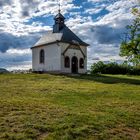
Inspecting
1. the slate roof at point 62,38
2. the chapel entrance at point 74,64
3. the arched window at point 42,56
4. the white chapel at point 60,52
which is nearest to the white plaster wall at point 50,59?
the white chapel at point 60,52

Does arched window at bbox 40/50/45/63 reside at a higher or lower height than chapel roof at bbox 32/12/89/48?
lower

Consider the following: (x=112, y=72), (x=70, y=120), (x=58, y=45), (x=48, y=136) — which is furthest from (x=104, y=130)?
(x=112, y=72)

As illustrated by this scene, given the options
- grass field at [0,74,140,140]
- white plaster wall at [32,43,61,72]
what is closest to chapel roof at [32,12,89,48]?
white plaster wall at [32,43,61,72]

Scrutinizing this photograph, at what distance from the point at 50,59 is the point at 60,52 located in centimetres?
242

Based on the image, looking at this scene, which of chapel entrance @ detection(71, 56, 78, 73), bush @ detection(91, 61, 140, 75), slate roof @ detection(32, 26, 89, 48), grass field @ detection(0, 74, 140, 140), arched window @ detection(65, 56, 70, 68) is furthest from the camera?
bush @ detection(91, 61, 140, 75)

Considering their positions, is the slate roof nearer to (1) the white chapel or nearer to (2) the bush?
(1) the white chapel

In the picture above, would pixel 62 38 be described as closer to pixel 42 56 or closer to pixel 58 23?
pixel 58 23

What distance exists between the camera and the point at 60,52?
161 ft

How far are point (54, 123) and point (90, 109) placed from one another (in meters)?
3.61

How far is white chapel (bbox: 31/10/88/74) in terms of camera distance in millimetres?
49531

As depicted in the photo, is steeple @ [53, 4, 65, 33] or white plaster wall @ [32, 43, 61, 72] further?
steeple @ [53, 4, 65, 33]

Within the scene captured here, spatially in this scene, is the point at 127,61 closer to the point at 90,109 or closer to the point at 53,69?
the point at 90,109

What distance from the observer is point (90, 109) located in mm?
14859

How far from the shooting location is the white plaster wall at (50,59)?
162 feet
